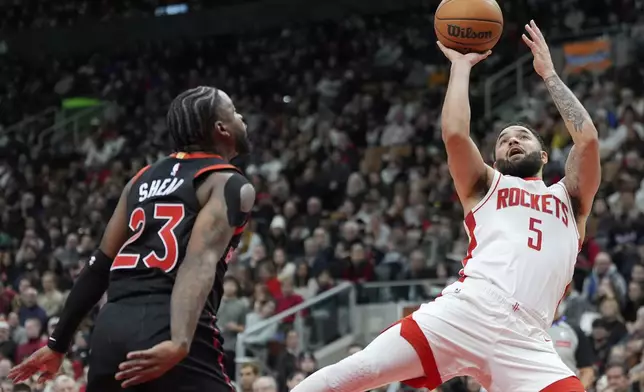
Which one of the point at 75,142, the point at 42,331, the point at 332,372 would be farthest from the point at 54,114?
the point at 332,372

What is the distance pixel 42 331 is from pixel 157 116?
11.3 m

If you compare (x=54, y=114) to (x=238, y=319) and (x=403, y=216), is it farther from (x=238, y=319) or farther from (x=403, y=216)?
(x=238, y=319)

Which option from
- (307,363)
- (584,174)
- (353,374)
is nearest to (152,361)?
(353,374)

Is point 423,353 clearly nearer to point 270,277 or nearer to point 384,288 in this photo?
point 384,288

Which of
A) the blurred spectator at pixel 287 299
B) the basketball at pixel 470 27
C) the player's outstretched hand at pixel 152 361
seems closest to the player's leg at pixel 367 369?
the player's outstretched hand at pixel 152 361

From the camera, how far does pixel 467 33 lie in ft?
19.8

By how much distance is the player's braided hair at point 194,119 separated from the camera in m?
4.66

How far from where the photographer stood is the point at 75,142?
25.3 metres

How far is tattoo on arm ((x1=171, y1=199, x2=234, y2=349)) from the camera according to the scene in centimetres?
427

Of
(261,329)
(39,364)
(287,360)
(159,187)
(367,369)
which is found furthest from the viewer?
(261,329)

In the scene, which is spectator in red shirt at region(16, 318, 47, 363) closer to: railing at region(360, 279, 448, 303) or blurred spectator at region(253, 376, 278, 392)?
railing at region(360, 279, 448, 303)

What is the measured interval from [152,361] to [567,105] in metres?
2.91

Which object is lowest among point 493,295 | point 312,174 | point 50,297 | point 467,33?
point 50,297

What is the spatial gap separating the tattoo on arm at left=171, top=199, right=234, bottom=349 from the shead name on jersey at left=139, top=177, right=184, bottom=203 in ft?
0.55
